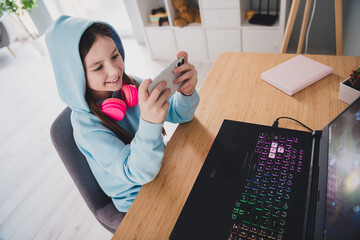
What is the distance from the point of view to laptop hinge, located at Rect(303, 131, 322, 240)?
19.4 inches

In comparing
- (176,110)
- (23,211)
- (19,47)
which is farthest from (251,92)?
(19,47)

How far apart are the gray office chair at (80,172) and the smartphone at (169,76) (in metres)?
0.36

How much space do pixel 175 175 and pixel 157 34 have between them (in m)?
2.33

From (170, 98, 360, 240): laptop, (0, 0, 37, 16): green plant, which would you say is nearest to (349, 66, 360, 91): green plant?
(170, 98, 360, 240): laptop

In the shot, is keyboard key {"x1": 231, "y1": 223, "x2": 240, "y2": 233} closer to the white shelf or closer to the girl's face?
the girl's face

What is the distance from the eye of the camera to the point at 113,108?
2.49 feet

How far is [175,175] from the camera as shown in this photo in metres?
0.68

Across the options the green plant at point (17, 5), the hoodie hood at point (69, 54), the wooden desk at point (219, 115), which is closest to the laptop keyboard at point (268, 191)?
the wooden desk at point (219, 115)

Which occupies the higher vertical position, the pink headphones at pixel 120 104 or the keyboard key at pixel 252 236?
the pink headphones at pixel 120 104

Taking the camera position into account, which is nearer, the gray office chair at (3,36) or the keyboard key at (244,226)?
the keyboard key at (244,226)

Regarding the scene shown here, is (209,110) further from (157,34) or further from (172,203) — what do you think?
(157,34)

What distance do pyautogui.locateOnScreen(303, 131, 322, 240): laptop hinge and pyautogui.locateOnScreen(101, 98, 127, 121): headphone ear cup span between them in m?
0.58

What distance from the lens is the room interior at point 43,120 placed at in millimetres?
1523

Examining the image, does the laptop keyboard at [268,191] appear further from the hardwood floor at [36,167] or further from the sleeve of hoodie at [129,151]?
the hardwood floor at [36,167]
